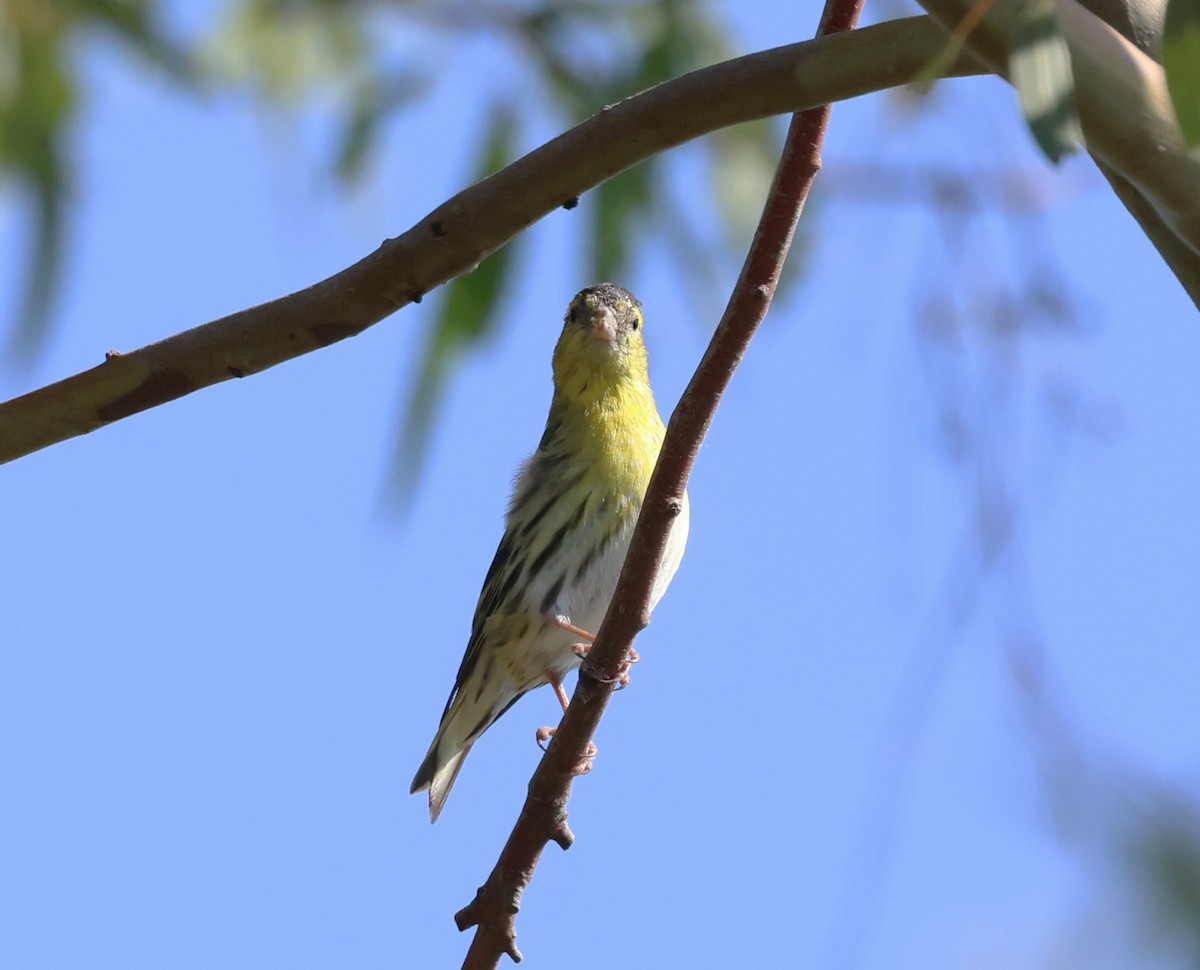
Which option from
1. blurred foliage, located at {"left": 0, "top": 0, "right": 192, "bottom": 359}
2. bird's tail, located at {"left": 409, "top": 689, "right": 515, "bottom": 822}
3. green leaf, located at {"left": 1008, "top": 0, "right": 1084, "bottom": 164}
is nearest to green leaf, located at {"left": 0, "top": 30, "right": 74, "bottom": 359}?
blurred foliage, located at {"left": 0, "top": 0, "right": 192, "bottom": 359}

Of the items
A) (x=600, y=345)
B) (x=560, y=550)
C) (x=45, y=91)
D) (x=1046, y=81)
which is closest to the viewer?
(x=1046, y=81)

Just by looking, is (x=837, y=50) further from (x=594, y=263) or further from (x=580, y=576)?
(x=580, y=576)

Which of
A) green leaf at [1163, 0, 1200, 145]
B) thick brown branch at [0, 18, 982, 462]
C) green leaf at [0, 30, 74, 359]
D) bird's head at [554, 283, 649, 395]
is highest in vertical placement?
bird's head at [554, 283, 649, 395]

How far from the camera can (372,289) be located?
74.7 inches

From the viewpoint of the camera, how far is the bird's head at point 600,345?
4.36 metres

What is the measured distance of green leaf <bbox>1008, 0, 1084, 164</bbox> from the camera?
53.6 inches

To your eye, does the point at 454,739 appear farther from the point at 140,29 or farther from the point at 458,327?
the point at 140,29

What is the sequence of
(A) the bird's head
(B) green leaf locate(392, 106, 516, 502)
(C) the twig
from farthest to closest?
(A) the bird's head, (B) green leaf locate(392, 106, 516, 502), (C) the twig

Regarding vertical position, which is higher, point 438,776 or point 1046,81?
point 438,776

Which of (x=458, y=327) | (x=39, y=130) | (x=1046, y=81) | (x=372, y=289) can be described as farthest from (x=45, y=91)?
(x=1046, y=81)

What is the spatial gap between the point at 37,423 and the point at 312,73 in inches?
68.8

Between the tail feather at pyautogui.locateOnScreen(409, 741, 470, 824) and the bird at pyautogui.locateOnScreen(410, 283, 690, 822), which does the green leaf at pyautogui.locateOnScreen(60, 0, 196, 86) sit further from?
the tail feather at pyautogui.locateOnScreen(409, 741, 470, 824)

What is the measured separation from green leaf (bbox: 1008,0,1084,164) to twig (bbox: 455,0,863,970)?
0.45 meters

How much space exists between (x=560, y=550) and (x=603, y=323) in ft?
2.43
